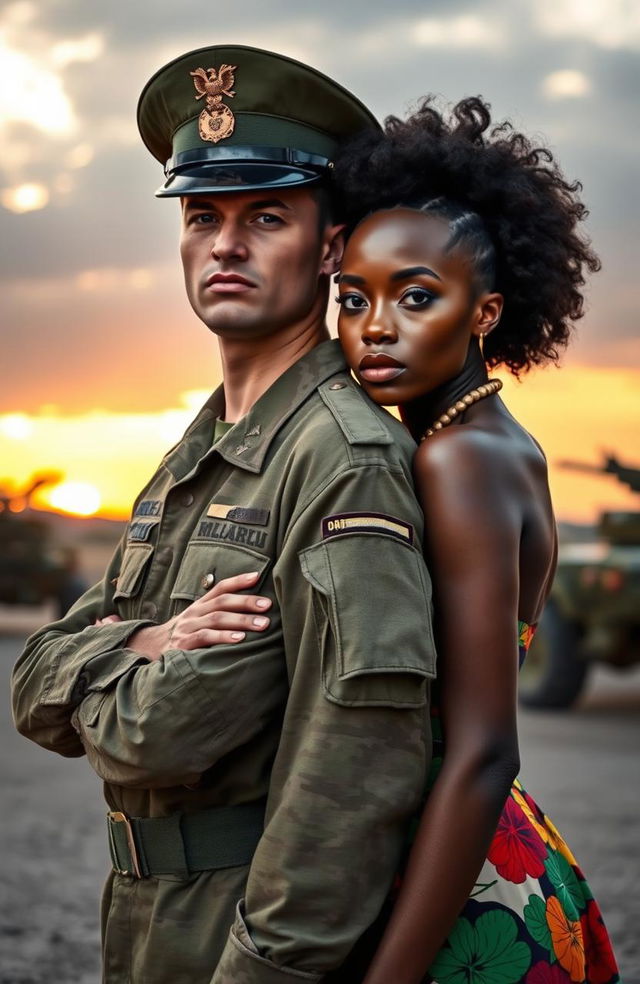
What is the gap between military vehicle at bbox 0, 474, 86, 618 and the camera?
745 inches

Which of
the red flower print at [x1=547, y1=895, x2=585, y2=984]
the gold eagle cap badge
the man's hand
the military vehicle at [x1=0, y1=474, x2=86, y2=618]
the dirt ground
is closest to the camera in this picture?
the man's hand

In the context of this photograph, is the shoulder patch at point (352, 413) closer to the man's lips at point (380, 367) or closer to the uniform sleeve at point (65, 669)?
the man's lips at point (380, 367)

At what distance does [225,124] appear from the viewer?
2621 mm

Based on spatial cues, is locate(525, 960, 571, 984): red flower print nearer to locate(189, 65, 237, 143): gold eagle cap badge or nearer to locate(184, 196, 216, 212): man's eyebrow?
locate(184, 196, 216, 212): man's eyebrow

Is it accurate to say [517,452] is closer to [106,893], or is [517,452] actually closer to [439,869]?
[439,869]

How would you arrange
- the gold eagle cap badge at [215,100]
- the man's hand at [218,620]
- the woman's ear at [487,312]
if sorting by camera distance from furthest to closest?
the gold eagle cap badge at [215,100] → the woman's ear at [487,312] → the man's hand at [218,620]

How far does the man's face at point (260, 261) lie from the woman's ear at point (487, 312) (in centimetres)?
32

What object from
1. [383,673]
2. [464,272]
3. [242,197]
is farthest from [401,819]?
[242,197]

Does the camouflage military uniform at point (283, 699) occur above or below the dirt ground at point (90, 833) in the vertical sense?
Answer: above

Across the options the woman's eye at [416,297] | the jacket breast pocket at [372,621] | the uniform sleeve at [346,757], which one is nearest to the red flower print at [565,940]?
the uniform sleeve at [346,757]

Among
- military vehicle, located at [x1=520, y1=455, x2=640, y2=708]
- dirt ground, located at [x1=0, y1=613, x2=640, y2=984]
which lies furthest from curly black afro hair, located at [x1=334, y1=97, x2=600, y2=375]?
military vehicle, located at [x1=520, y1=455, x2=640, y2=708]

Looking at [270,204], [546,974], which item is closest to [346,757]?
[546,974]

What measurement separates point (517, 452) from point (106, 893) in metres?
1.12

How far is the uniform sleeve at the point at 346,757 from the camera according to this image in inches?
79.5
